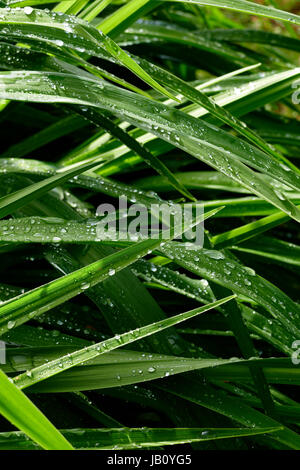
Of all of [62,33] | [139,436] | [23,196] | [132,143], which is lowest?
[139,436]

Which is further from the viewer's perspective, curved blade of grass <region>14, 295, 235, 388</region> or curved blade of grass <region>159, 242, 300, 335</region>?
curved blade of grass <region>159, 242, 300, 335</region>

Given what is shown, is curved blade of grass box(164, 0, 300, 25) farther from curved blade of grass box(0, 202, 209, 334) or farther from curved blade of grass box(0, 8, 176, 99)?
curved blade of grass box(0, 202, 209, 334)

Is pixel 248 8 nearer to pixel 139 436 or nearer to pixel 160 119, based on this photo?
pixel 160 119

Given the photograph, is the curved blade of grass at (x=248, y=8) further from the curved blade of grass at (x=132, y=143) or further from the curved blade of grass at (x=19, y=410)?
the curved blade of grass at (x=19, y=410)

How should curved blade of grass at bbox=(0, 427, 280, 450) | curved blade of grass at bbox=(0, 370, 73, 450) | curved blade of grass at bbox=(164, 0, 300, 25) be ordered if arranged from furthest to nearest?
curved blade of grass at bbox=(164, 0, 300, 25), curved blade of grass at bbox=(0, 427, 280, 450), curved blade of grass at bbox=(0, 370, 73, 450)

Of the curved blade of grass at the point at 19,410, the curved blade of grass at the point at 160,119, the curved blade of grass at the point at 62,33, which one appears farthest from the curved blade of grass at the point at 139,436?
the curved blade of grass at the point at 62,33

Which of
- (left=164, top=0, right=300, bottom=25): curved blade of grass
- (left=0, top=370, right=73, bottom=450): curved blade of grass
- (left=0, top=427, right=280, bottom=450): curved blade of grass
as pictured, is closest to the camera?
(left=0, top=370, right=73, bottom=450): curved blade of grass

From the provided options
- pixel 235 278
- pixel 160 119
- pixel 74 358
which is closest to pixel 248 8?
pixel 160 119

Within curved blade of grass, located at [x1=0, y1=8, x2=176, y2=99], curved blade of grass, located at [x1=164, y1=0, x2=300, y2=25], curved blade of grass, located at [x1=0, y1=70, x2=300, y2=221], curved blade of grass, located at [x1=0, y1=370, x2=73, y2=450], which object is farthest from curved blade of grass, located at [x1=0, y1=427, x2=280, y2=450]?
curved blade of grass, located at [x1=164, y1=0, x2=300, y2=25]
